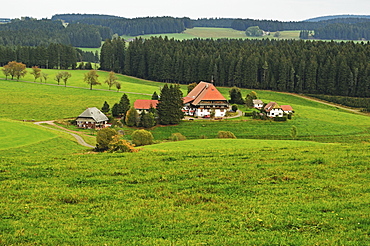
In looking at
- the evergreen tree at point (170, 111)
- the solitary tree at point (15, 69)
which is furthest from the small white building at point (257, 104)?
the solitary tree at point (15, 69)

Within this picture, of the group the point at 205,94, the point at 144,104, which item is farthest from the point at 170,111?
the point at 205,94

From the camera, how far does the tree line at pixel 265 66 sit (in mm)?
124625

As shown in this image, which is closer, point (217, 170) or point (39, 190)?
point (39, 190)

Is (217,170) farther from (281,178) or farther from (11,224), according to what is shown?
(11,224)

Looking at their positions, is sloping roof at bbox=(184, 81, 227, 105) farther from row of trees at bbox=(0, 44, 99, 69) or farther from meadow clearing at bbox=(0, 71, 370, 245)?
row of trees at bbox=(0, 44, 99, 69)

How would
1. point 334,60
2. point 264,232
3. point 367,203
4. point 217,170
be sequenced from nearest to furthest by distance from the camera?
point 264,232 → point 367,203 → point 217,170 → point 334,60

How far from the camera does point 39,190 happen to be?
19.3m

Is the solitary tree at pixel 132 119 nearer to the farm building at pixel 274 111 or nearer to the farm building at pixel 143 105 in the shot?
the farm building at pixel 143 105

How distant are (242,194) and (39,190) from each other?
931 centimetres

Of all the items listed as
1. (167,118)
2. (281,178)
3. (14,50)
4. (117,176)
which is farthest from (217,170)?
(14,50)

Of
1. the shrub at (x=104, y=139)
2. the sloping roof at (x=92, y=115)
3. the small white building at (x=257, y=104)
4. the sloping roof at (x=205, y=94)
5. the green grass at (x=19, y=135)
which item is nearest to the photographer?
the shrub at (x=104, y=139)

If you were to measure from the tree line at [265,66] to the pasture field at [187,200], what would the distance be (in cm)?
10329

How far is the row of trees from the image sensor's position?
158750 millimetres

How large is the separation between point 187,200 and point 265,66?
120m
